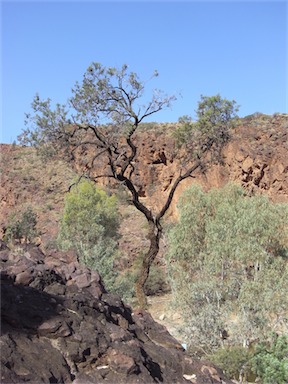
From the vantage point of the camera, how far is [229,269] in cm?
1459

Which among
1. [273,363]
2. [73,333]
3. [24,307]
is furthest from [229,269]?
[24,307]

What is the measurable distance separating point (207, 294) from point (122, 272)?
54.1ft

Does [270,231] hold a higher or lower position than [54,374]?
higher

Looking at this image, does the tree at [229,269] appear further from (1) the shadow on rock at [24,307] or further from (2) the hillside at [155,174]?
(2) the hillside at [155,174]

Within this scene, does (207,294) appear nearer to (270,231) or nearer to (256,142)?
(270,231)

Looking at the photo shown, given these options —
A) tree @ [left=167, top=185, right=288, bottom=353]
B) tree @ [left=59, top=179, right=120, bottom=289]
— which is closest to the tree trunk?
tree @ [left=167, top=185, right=288, bottom=353]

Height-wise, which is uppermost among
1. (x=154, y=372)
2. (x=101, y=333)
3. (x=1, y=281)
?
(x=1, y=281)

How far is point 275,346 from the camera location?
403 inches

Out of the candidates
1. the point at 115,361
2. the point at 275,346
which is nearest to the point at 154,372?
the point at 115,361

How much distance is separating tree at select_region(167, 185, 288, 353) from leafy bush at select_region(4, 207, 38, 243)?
2001 cm

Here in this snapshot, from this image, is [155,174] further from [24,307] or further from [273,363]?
[24,307]

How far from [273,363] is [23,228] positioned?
96.6 feet

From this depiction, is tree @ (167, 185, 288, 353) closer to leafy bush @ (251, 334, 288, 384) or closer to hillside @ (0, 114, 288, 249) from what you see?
leafy bush @ (251, 334, 288, 384)

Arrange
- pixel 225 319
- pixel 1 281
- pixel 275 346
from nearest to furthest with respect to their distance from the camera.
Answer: pixel 1 281, pixel 275 346, pixel 225 319
